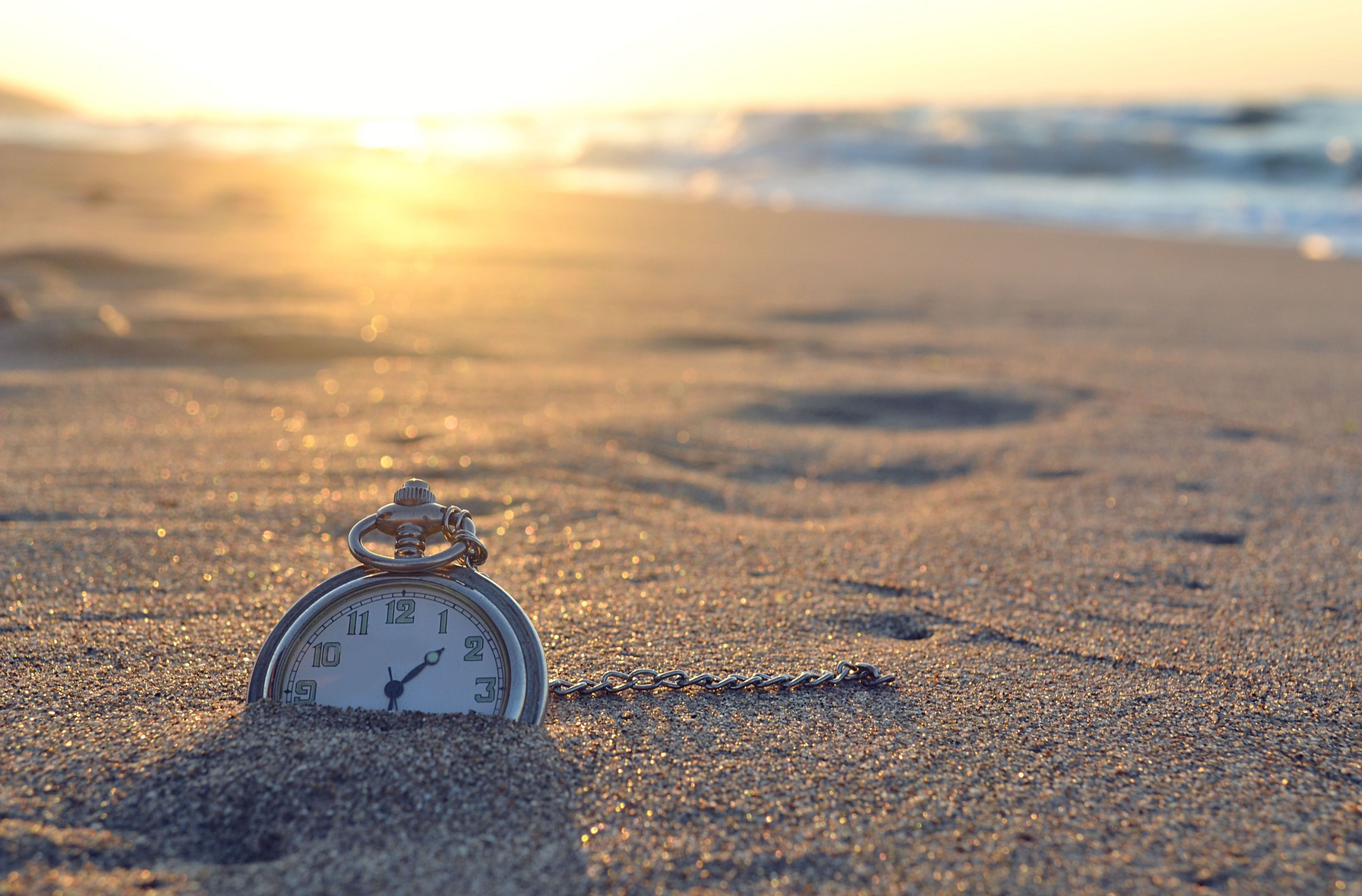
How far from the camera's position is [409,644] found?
4.93 feet

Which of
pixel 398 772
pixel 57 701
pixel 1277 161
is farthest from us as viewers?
pixel 1277 161

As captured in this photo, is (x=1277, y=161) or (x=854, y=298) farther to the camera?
(x=1277, y=161)

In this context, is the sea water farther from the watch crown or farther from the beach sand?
the watch crown

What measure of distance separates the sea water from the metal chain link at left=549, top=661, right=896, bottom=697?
9.05m

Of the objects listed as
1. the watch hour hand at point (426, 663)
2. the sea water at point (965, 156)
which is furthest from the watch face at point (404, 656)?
the sea water at point (965, 156)

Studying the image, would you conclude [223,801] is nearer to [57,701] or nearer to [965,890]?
[57,701]

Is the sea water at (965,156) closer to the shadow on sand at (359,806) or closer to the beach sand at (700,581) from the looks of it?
the beach sand at (700,581)

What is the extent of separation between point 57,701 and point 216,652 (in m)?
0.25

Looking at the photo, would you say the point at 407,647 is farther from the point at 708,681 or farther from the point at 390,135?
the point at 390,135

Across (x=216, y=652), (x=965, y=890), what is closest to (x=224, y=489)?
(x=216, y=652)

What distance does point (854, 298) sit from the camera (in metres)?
5.73

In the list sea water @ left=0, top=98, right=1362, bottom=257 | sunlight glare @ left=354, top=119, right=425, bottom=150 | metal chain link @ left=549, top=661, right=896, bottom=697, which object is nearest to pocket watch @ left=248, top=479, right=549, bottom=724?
metal chain link @ left=549, top=661, right=896, bottom=697

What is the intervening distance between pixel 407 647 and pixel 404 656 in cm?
1

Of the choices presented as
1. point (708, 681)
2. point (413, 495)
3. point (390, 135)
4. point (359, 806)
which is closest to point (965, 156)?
point (390, 135)
